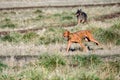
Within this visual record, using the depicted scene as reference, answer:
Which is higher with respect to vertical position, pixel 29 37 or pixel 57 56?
pixel 57 56

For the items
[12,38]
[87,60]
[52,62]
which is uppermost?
[52,62]

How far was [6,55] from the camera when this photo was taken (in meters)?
16.9

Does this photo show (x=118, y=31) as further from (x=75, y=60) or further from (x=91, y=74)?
(x=91, y=74)

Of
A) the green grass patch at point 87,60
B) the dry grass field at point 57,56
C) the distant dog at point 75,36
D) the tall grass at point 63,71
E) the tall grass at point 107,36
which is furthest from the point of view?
the tall grass at point 107,36

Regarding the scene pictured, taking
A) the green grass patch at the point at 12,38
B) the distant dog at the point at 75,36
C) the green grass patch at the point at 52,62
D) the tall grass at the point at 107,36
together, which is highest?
the green grass patch at the point at 52,62

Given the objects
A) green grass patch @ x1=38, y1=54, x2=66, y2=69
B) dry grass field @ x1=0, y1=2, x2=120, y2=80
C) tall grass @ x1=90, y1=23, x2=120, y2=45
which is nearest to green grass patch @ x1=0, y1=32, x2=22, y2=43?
dry grass field @ x1=0, y1=2, x2=120, y2=80

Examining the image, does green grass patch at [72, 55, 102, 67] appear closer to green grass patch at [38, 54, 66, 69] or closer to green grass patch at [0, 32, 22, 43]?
green grass patch at [38, 54, 66, 69]

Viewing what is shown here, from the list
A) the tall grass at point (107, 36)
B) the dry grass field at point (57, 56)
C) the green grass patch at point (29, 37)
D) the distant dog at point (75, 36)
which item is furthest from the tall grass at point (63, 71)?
the green grass patch at point (29, 37)

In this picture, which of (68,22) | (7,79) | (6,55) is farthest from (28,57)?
(68,22)

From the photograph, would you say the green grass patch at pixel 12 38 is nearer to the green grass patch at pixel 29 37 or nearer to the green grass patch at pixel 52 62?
the green grass patch at pixel 29 37

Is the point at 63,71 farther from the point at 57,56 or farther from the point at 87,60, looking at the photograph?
the point at 87,60

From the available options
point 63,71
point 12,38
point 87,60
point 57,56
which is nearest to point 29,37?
point 12,38

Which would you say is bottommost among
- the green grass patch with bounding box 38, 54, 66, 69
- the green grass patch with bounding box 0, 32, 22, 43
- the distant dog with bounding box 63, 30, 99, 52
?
the green grass patch with bounding box 0, 32, 22, 43

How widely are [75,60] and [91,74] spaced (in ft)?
11.4
